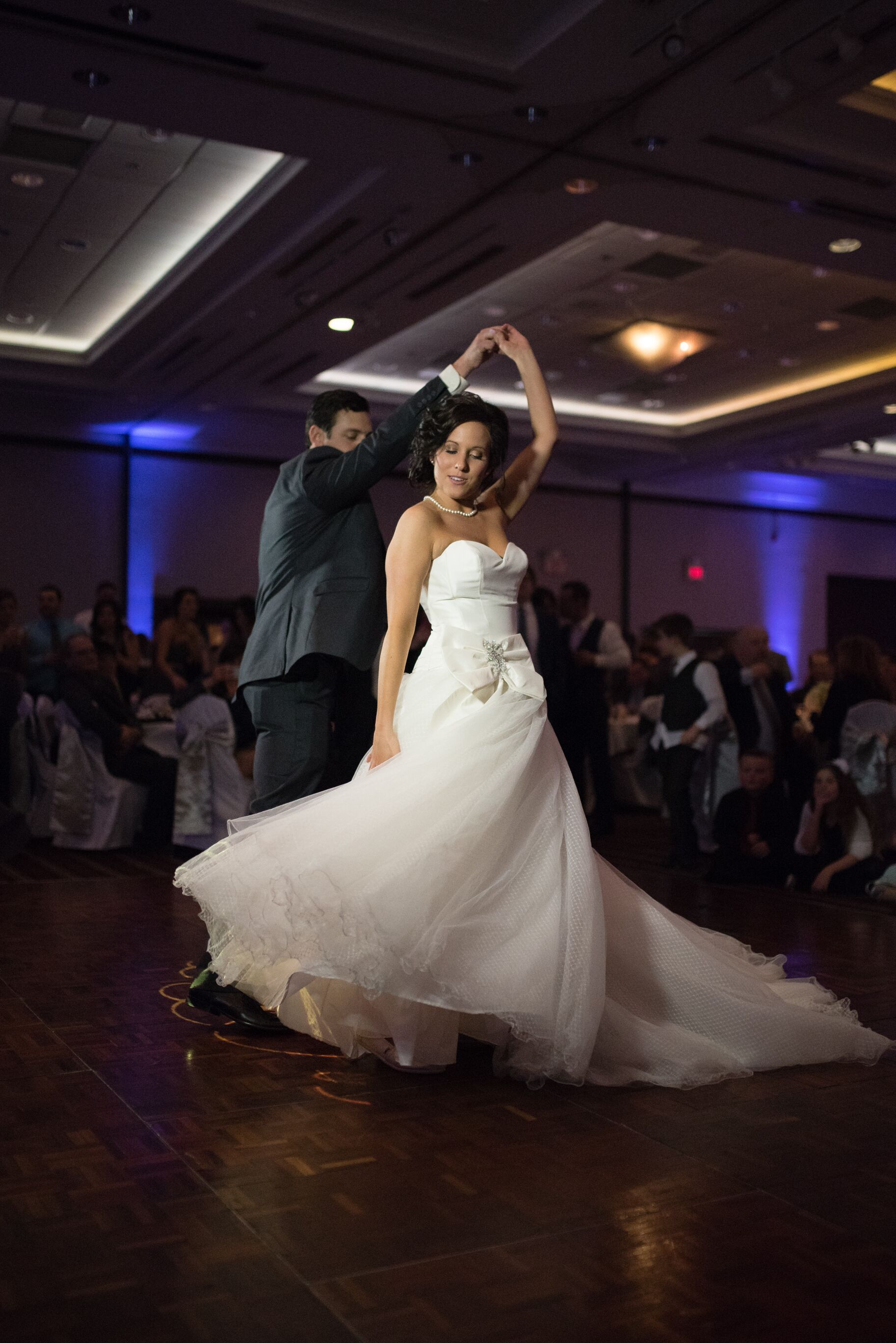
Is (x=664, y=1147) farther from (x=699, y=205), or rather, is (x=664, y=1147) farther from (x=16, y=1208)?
(x=699, y=205)

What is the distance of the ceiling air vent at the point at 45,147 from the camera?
5961 millimetres

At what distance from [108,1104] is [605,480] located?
38.1ft

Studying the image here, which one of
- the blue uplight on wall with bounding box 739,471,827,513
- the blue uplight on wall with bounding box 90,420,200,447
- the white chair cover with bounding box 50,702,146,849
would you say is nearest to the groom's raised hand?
the white chair cover with bounding box 50,702,146,849

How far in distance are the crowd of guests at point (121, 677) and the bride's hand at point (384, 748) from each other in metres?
2.74

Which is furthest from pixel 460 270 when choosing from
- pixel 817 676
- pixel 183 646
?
pixel 817 676

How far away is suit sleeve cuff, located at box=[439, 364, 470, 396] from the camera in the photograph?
2820 millimetres

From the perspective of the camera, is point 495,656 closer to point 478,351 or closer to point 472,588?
point 472,588

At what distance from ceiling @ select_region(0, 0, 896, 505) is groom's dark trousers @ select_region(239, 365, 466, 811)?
2.32m

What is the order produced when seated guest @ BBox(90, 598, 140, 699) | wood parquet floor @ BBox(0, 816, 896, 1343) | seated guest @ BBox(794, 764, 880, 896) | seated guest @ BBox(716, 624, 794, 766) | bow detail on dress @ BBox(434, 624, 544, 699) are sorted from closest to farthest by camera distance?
1. wood parquet floor @ BBox(0, 816, 896, 1343)
2. bow detail on dress @ BBox(434, 624, 544, 699)
3. seated guest @ BBox(794, 764, 880, 896)
4. seated guest @ BBox(716, 624, 794, 766)
5. seated guest @ BBox(90, 598, 140, 699)

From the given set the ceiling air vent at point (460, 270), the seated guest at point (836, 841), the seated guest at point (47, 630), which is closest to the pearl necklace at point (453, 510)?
the seated guest at point (836, 841)

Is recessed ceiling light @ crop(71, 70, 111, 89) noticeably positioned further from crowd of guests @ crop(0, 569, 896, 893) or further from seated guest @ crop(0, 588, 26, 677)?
seated guest @ crop(0, 588, 26, 677)

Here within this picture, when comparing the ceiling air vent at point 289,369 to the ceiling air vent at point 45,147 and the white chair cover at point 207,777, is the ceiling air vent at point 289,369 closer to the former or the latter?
the ceiling air vent at point 45,147

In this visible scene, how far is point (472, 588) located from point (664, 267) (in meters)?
5.47

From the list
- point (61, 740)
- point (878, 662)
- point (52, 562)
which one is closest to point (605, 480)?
point (52, 562)
